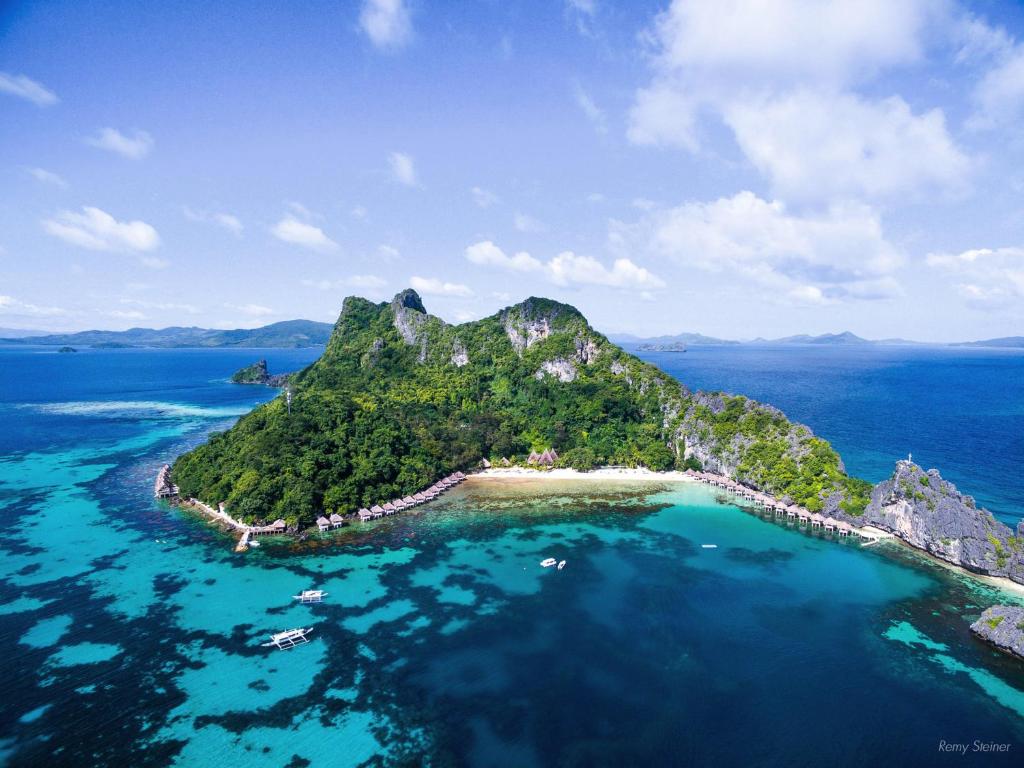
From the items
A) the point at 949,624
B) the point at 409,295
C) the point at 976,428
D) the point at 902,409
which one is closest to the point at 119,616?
the point at 949,624

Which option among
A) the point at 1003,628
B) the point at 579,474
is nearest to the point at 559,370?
the point at 579,474

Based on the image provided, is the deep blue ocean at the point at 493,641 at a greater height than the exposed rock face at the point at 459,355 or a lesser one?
lesser

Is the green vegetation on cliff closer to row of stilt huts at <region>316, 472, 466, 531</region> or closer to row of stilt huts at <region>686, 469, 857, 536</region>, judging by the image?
row of stilt huts at <region>316, 472, 466, 531</region>

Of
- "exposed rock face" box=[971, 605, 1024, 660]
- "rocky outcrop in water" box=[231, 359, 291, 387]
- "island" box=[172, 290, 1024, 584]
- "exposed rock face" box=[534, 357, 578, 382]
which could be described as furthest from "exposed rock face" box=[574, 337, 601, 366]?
"rocky outcrop in water" box=[231, 359, 291, 387]

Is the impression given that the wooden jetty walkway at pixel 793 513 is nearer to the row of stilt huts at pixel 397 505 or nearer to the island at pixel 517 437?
the island at pixel 517 437

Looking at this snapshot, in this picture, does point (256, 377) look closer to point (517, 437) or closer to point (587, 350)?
point (587, 350)

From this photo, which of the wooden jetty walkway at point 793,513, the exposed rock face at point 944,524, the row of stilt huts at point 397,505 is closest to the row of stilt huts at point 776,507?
the wooden jetty walkway at point 793,513
